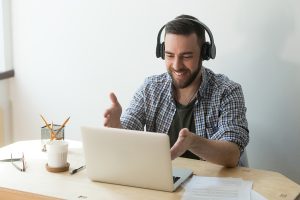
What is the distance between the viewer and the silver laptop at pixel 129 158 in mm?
1524

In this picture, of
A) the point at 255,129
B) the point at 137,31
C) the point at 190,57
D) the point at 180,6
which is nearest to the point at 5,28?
the point at 137,31

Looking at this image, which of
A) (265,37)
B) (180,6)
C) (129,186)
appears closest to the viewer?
(129,186)

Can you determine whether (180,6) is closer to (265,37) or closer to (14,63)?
(265,37)

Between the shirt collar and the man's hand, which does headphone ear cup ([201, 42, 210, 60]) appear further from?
the man's hand

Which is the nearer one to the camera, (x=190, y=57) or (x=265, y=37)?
(x=190, y=57)

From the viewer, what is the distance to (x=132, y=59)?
8.99 feet

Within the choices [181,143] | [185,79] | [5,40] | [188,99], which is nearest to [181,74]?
[185,79]

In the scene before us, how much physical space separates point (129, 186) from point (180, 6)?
1228 millimetres

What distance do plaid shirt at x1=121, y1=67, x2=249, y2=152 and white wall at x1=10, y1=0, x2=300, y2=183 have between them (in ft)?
1.15

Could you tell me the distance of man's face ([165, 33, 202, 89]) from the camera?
2060 mm

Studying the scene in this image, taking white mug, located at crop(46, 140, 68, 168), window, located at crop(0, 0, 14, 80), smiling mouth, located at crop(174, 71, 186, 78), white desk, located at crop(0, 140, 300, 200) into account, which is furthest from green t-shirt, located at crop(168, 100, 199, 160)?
window, located at crop(0, 0, 14, 80)

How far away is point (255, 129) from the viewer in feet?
8.16

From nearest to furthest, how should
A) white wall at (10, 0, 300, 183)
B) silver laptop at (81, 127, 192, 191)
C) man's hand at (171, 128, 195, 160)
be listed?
silver laptop at (81, 127, 192, 191) → man's hand at (171, 128, 195, 160) → white wall at (10, 0, 300, 183)

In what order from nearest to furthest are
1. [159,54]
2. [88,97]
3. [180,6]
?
1. [159,54]
2. [180,6]
3. [88,97]
